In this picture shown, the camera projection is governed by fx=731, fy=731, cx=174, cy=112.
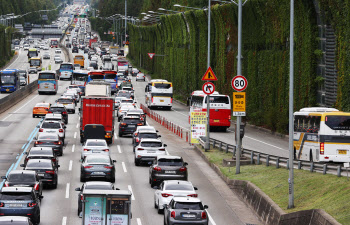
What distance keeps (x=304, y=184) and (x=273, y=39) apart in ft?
117

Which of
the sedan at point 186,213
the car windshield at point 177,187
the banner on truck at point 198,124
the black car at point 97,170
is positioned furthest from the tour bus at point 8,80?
the sedan at point 186,213

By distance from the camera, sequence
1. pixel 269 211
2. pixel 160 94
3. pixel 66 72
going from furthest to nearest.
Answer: pixel 66 72 → pixel 160 94 → pixel 269 211

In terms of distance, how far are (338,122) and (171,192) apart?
1075 centimetres

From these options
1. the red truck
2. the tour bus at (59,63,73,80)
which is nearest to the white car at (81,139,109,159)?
the red truck

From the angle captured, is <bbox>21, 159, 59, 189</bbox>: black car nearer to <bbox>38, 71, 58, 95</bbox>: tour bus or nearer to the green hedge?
the green hedge

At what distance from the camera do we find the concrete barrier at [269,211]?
75.5 feet

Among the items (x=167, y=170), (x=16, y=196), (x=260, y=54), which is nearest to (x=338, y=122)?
(x=167, y=170)

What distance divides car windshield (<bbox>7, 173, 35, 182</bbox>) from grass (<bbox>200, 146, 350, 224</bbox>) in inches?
393

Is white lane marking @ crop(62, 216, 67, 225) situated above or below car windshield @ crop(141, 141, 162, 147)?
below

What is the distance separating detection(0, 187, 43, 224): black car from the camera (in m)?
25.5

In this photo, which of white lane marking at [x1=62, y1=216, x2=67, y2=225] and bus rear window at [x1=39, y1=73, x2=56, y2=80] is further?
bus rear window at [x1=39, y1=73, x2=56, y2=80]

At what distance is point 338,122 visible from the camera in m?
35.3

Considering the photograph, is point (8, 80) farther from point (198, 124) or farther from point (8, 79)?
point (198, 124)

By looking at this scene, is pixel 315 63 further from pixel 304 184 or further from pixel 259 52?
pixel 304 184
